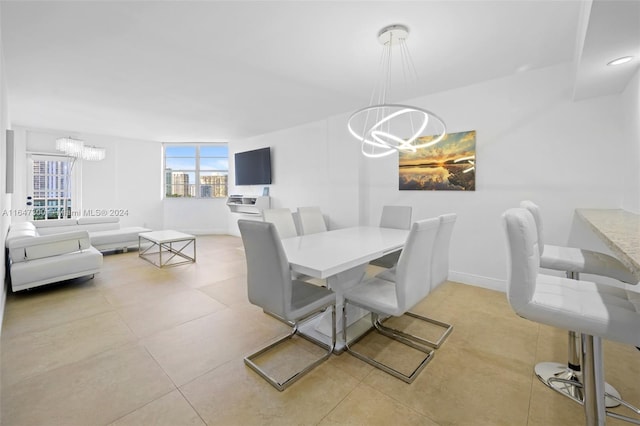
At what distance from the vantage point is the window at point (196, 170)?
755 cm

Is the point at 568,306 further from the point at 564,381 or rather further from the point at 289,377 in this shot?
the point at 289,377

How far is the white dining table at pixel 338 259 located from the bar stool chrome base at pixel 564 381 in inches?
48.3

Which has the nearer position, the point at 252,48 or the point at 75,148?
the point at 252,48

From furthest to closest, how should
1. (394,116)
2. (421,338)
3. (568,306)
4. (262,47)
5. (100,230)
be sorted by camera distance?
(100,230), (394,116), (262,47), (421,338), (568,306)

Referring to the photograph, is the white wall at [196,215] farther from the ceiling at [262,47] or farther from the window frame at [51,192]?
the ceiling at [262,47]

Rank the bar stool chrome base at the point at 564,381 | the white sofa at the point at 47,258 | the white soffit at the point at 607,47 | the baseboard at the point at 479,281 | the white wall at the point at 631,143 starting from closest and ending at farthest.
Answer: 1. the white soffit at the point at 607,47
2. the bar stool chrome base at the point at 564,381
3. the white wall at the point at 631,143
4. the white sofa at the point at 47,258
5. the baseboard at the point at 479,281

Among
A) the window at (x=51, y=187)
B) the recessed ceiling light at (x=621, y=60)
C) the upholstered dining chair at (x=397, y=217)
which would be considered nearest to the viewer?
the recessed ceiling light at (x=621, y=60)

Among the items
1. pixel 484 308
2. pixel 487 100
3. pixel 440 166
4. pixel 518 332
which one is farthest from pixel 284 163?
pixel 518 332

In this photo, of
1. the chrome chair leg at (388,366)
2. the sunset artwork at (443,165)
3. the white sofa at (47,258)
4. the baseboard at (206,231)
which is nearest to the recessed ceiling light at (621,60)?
the sunset artwork at (443,165)

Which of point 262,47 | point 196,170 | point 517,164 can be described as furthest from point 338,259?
point 196,170

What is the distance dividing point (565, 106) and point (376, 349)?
314 centimetres

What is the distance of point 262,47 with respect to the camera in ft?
8.45

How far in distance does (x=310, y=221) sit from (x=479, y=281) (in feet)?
7.50

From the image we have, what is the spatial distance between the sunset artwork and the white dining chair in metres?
1.41
